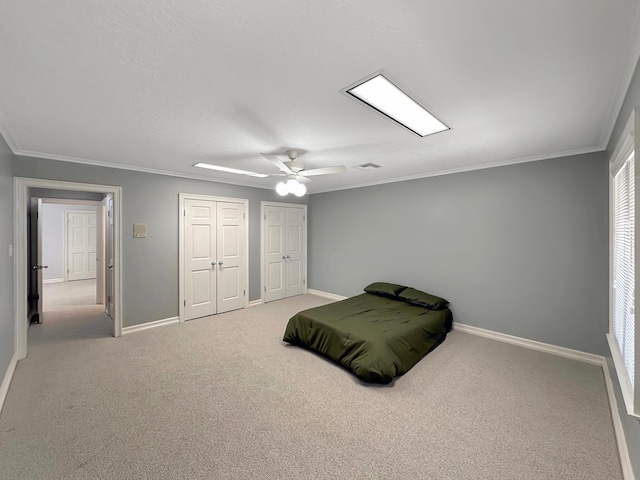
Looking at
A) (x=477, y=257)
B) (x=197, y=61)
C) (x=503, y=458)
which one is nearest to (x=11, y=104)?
(x=197, y=61)

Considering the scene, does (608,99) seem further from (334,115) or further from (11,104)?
(11,104)

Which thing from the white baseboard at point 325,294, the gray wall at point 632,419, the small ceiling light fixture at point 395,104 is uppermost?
the small ceiling light fixture at point 395,104

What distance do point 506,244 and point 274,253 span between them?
4.00m

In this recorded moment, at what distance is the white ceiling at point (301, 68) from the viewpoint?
116 cm

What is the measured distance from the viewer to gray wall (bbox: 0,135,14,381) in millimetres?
2457

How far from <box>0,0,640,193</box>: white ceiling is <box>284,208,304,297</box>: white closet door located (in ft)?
10.5

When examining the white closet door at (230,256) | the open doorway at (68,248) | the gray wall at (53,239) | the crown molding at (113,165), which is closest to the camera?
the crown molding at (113,165)

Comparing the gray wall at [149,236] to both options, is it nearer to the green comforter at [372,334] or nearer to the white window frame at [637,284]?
the green comforter at [372,334]

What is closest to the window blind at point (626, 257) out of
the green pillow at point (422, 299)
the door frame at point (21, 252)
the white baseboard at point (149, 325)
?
the green pillow at point (422, 299)

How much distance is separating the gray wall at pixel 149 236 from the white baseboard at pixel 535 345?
446 centimetres

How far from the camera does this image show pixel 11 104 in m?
1.94

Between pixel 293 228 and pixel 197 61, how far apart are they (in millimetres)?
4606

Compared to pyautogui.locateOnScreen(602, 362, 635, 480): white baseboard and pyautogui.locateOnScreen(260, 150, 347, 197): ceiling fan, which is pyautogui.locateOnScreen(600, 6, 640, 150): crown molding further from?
pyautogui.locateOnScreen(602, 362, 635, 480): white baseboard

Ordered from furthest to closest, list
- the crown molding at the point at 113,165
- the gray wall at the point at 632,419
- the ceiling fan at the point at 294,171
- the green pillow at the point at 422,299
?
1. the green pillow at the point at 422,299
2. the crown molding at the point at 113,165
3. the ceiling fan at the point at 294,171
4. the gray wall at the point at 632,419
